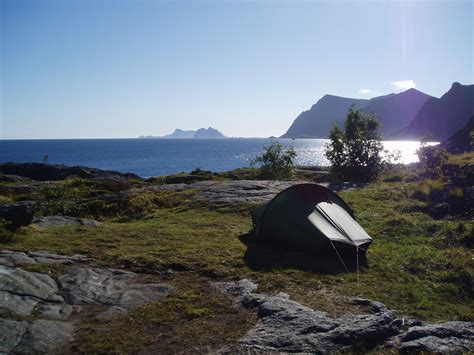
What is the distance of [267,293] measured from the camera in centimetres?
922

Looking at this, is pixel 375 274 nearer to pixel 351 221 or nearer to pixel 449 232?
pixel 351 221

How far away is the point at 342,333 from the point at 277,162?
92.6 ft

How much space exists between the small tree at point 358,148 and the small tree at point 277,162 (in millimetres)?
3468

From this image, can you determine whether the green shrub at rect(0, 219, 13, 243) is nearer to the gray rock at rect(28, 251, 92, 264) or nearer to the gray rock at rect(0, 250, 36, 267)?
the gray rock at rect(0, 250, 36, 267)

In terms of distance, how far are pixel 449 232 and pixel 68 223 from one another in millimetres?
14675

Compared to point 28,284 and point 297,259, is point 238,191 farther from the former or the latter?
point 28,284

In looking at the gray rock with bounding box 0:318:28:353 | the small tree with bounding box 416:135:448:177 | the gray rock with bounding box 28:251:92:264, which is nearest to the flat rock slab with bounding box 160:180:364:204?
the small tree with bounding box 416:135:448:177

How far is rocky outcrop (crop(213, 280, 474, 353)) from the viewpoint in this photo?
677cm

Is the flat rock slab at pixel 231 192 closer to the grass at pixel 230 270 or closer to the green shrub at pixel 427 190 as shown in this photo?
the grass at pixel 230 270

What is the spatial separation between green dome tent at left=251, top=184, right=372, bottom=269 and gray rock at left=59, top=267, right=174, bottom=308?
189 inches

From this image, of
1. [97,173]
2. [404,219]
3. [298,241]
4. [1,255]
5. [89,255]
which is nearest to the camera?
[1,255]

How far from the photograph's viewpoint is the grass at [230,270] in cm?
742

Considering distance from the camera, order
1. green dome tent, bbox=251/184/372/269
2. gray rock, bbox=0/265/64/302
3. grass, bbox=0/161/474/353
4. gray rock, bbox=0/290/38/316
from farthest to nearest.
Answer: green dome tent, bbox=251/184/372/269, gray rock, bbox=0/265/64/302, gray rock, bbox=0/290/38/316, grass, bbox=0/161/474/353

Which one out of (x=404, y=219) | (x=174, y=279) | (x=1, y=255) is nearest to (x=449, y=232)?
(x=404, y=219)
